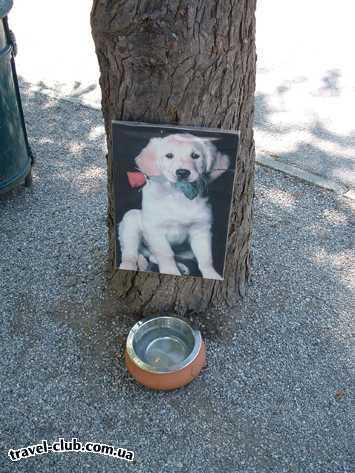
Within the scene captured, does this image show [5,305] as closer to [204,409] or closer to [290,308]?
[204,409]

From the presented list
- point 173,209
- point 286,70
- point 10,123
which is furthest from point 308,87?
point 173,209

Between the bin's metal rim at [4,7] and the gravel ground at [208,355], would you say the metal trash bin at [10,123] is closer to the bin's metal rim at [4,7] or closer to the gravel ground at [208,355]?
the bin's metal rim at [4,7]

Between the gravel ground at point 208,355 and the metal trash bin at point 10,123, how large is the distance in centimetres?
24

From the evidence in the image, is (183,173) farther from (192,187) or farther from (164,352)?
(164,352)

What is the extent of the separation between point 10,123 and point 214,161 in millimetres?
1672

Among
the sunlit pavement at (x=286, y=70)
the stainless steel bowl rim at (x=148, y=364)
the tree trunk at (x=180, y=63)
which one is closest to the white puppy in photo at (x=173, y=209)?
the tree trunk at (x=180, y=63)

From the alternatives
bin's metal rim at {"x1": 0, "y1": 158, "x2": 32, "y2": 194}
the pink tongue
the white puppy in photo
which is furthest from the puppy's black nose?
bin's metal rim at {"x1": 0, "y1": 158, "x2": 32, "y2": 194}

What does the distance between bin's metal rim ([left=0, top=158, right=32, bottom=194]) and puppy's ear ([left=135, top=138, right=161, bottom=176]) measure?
155cm

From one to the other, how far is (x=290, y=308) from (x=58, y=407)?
3.98 ft

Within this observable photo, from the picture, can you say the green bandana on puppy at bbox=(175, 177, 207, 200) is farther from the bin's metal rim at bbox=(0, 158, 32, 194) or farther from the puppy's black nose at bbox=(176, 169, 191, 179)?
the bin's metal rim at bbox=(0, 158, 32, 194)

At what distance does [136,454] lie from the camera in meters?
2.07

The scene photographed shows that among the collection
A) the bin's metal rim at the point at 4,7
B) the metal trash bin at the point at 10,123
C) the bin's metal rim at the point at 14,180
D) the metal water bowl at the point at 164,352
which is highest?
the bin's metal rim at the point at 4,7

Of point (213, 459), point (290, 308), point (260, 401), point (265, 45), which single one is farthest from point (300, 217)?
point (265, 45)

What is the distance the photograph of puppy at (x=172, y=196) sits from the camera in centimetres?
194
